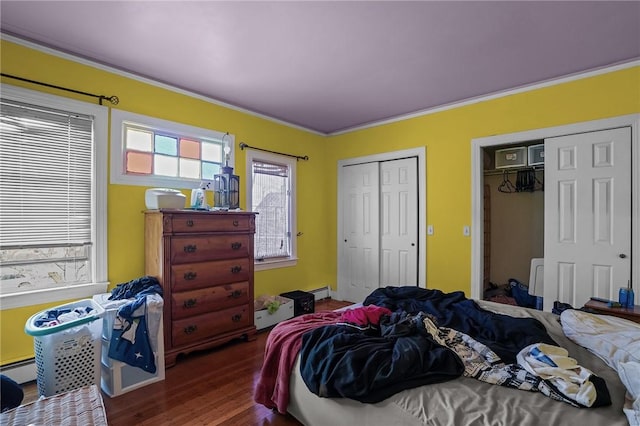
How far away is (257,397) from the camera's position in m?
1.96

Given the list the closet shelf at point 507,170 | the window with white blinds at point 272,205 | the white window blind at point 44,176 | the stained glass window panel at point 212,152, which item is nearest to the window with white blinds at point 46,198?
the white window blind at point 44,176

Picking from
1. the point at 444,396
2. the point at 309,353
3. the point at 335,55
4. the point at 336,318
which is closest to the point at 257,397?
the point at 309,353

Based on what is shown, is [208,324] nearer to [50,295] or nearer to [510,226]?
[50,295]

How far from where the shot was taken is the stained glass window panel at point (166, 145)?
3.18 m

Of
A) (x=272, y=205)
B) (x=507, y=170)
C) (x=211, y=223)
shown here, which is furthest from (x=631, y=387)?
(x=272, y=205)

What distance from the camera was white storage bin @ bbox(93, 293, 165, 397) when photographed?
222 centimetres

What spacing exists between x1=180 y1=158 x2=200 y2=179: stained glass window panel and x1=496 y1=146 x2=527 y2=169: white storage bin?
3.62 m

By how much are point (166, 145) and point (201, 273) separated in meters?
1.38

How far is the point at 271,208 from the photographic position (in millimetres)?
4285

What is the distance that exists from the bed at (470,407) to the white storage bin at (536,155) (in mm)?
2234

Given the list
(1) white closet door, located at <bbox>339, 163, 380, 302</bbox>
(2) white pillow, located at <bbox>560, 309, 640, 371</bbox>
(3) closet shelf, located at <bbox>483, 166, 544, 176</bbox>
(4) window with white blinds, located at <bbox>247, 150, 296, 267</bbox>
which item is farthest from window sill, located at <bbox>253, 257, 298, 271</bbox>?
(2) white pillow, located at <bbox>560, 309, 640, 371</bbox>

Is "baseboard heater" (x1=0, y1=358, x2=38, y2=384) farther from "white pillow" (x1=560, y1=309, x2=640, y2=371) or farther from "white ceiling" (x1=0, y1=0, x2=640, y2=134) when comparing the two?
"white pillow" (x1=560, y1=309, x2=640, y2=371)

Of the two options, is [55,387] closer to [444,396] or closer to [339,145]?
[444,396]

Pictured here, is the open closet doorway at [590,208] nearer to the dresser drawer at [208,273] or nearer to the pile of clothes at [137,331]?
the dresser drawer at [208,273]
